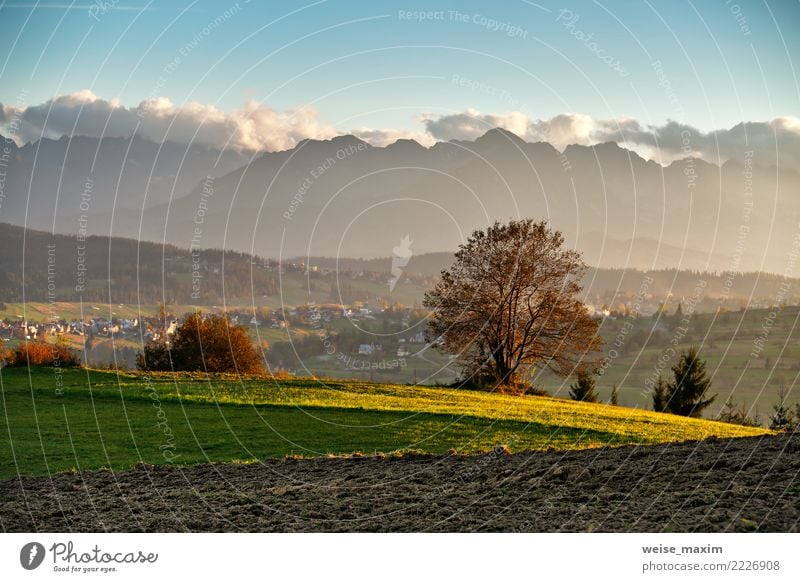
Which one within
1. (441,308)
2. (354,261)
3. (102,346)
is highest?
(354,261)

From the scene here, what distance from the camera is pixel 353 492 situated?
1344 cm

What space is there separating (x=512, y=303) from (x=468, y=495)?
29.0 meters

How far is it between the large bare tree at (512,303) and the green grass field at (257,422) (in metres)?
5.39

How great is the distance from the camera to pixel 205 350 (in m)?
45.5

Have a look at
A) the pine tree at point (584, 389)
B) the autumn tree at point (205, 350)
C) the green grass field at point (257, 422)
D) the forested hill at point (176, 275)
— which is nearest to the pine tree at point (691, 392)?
the pine tree at point (584, 389)

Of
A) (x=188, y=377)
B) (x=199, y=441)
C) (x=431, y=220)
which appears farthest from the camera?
(x=431, y=220)

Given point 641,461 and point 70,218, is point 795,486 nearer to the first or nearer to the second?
point 641,461

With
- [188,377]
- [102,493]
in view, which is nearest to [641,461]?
[102,493]

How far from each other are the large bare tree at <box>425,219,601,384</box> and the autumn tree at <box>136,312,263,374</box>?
12299 mm

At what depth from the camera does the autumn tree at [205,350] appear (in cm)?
4509

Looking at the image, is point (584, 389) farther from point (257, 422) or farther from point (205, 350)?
point (257, 422)

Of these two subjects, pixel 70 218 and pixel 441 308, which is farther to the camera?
pixel 70 218

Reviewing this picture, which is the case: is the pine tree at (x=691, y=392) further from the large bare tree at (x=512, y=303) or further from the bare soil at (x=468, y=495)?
the bare soil at (x=468, y=495)

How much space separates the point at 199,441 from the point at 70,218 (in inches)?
4467
